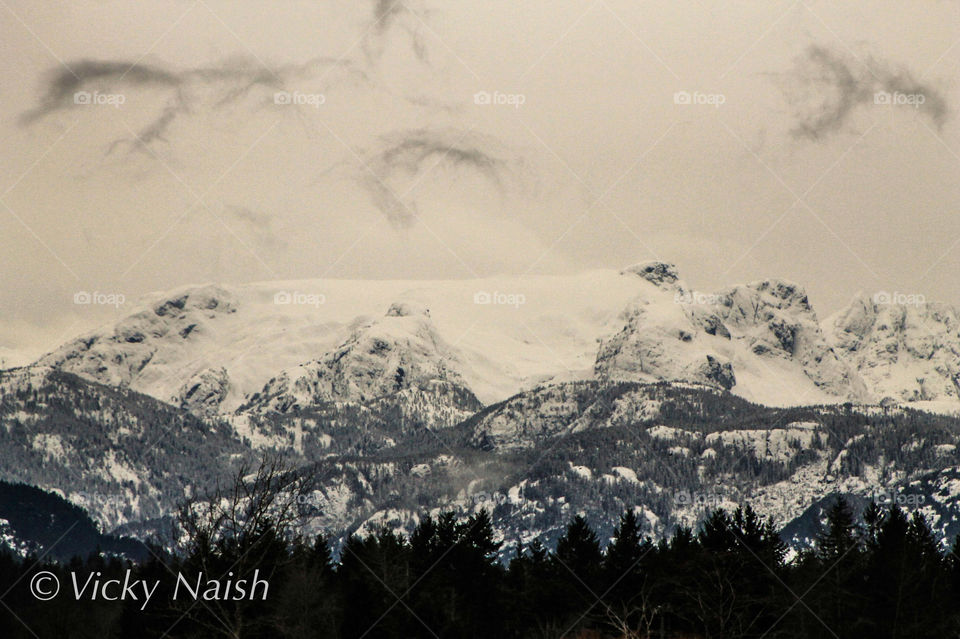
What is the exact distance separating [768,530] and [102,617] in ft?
297

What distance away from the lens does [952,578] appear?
121875 mm

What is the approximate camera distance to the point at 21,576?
200 m

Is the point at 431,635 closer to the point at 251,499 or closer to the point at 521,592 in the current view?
the point at 521,592

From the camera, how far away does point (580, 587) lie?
124 metres

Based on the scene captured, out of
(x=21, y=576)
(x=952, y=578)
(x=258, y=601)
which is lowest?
(x=952, y=578)

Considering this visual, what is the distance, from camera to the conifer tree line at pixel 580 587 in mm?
90375

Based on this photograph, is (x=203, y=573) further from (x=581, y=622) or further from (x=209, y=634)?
(x=581, y=622)

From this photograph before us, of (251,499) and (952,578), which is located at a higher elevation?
(251,499)

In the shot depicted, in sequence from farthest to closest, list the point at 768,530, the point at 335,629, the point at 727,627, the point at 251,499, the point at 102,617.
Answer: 1. the point at 102,617
2. the point at 768,530
3. the point at 335,629
4. the point at 727,627
5. the point at 251,499

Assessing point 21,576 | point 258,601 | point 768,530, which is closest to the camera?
point 258,601

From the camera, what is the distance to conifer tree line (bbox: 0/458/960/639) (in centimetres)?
9038

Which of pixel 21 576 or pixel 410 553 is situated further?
pixel 21 576

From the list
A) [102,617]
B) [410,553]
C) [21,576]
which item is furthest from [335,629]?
[21,576]

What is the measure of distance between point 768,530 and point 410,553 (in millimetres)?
45949
